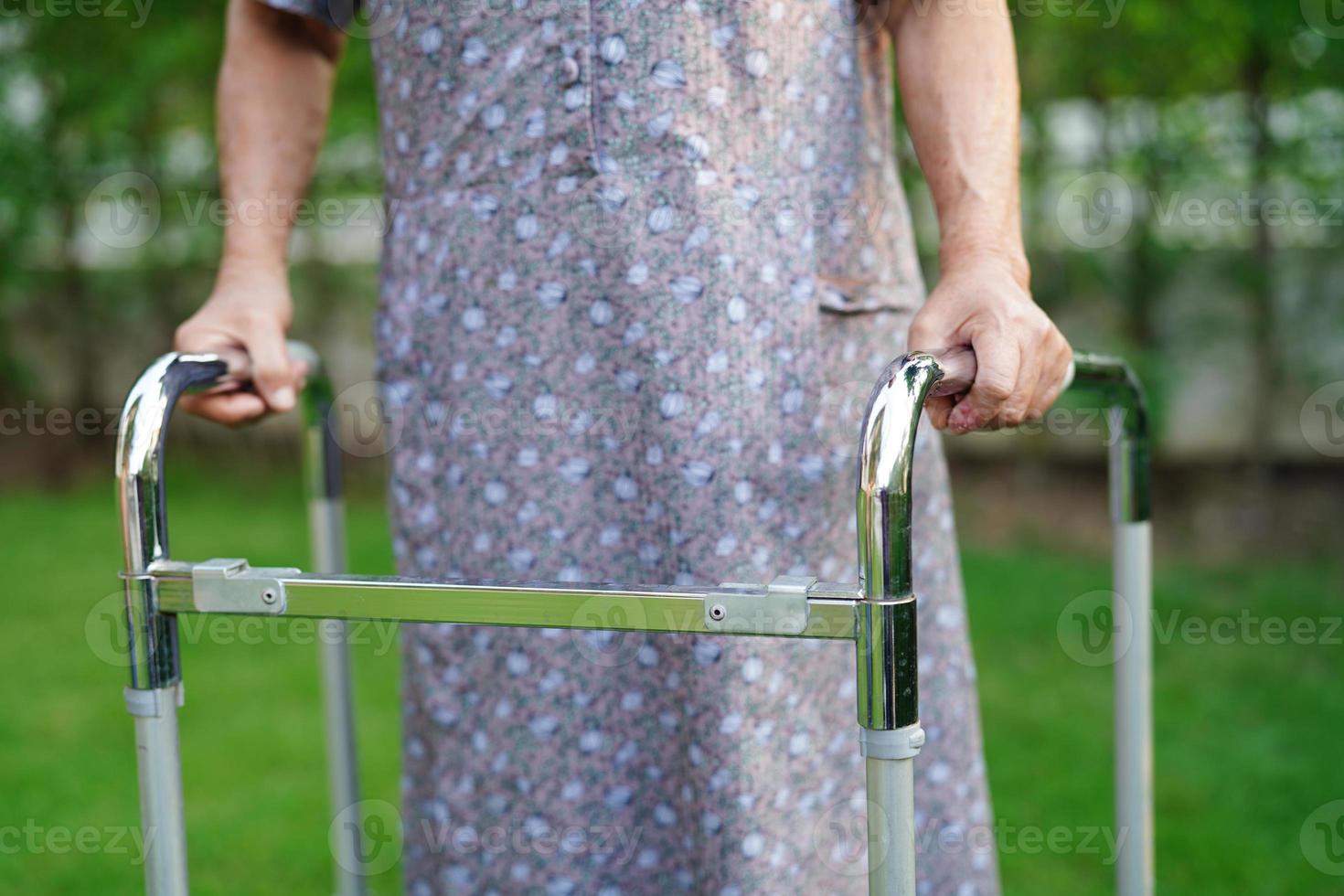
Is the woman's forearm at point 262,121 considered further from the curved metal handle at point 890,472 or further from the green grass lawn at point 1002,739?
the green grass lawn at point 1002,739

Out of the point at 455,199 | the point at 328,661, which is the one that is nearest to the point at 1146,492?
the point at 455,199

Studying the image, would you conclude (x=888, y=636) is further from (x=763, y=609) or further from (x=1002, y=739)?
(x=1002, y=739)

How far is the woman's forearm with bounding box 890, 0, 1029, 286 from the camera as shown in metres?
1.13

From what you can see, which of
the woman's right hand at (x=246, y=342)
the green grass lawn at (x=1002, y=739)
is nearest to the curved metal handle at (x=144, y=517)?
the woman's right hand at (x=246, y=342)

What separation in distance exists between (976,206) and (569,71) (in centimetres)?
38

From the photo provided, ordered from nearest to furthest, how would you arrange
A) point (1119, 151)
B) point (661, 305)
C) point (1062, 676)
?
point (661, 305), point (1062, 676), point (1119, 151)

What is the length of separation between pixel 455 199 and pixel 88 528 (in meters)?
4.74

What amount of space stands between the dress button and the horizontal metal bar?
0.46m

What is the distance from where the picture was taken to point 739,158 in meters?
1.13

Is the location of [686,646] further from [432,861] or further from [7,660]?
[7,660]

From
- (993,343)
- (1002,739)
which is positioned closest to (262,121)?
(993,343)

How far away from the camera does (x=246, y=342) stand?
127 centimetres

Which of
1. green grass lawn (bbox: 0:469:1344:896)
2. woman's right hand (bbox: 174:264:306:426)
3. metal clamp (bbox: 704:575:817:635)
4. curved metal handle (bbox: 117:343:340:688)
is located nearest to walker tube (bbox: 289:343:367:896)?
woman's right hand (bbox: 174:264:306:426)

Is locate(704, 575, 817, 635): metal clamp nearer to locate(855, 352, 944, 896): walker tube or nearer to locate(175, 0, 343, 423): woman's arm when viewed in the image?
locate(855, 352, 944, 896): walker tube
